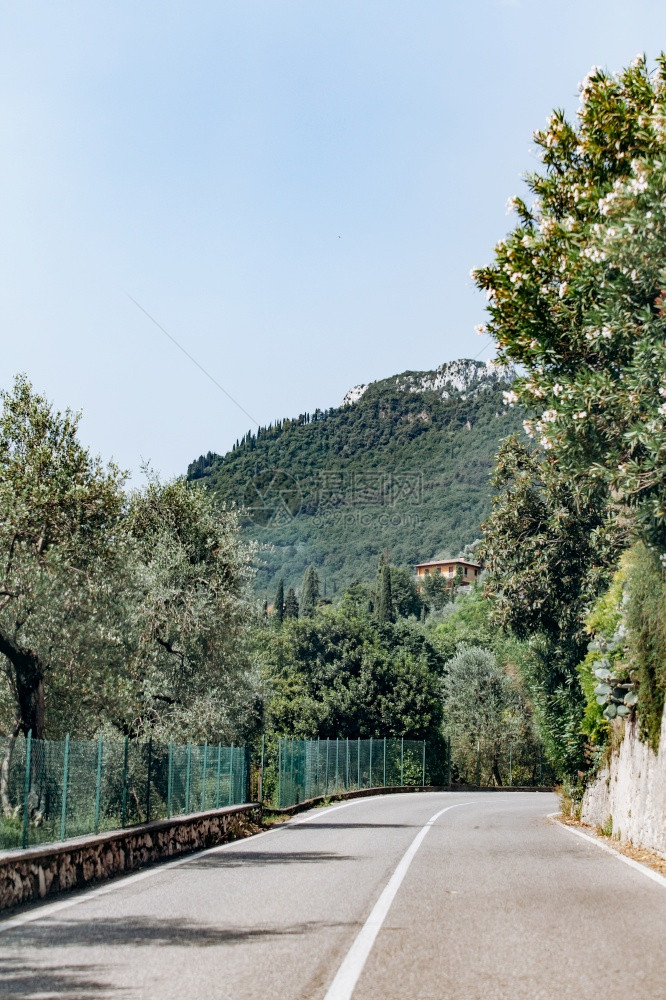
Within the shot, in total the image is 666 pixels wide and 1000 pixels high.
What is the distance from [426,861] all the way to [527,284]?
313 inches

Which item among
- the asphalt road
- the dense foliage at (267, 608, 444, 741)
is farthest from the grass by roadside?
the dense foliage at (267, 608, 444, 741)

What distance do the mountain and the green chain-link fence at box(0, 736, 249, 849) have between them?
12541 centimetres

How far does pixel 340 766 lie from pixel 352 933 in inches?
1386

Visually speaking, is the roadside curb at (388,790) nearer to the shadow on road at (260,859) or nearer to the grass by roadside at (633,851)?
the grass by roadside at (633,851)

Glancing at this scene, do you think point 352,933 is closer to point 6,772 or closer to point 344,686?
point 6,772

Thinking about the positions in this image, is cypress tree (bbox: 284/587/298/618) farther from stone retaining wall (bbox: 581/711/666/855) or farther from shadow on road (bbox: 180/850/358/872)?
shadow on road (bbox: 180/850/358/872)

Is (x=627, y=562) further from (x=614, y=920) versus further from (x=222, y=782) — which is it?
(x=614, y=920)

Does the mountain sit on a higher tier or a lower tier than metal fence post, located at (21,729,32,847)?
higher

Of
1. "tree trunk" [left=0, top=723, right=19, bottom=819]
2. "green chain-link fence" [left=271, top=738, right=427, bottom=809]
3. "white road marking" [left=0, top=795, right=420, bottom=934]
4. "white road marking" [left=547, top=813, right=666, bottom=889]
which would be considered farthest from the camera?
"green chain-link fence" [left=271, top=738, right=427, bottom=809]

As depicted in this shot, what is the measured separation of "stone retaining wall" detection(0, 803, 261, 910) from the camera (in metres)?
9.79

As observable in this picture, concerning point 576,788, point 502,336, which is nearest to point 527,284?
point 502,336

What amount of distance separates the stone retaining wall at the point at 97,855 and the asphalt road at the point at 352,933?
372mm

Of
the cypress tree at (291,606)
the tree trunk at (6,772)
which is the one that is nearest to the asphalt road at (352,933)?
the tree trunk at (6,772)

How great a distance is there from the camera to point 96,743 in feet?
44.1
